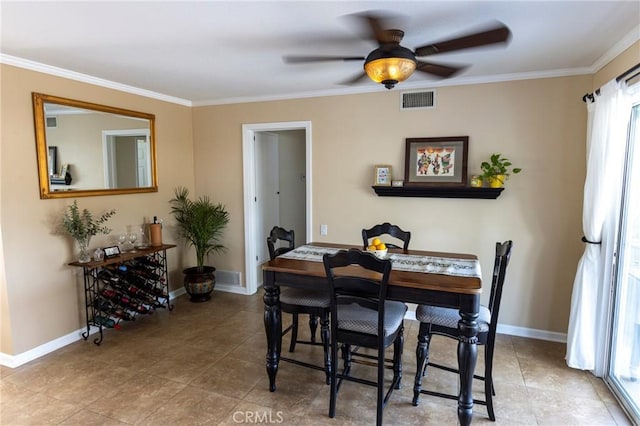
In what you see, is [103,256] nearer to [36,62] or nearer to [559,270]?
[36,62]

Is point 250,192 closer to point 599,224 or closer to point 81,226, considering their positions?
point 81,226

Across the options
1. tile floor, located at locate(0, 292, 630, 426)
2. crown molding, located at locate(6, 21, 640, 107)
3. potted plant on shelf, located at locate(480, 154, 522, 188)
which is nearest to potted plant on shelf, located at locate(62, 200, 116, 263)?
tile floor, located at locate(0, 292, 630, 426)

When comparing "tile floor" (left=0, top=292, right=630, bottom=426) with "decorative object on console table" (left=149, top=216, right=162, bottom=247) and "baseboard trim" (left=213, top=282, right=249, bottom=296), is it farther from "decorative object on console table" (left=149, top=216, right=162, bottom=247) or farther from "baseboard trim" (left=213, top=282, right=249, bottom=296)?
"baseboard trim" (left=213, top=282, right=249, bottom=296)

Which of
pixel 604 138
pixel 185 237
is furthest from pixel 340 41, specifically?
pixel 185 237

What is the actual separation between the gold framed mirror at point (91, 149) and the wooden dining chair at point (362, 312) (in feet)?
8.77

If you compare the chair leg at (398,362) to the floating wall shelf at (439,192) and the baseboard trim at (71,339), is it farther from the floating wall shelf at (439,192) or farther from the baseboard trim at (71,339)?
the floating wall shelf at (439,192)

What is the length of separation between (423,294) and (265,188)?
3459mm

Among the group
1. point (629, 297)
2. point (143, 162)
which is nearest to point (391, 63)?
point (629, 297)

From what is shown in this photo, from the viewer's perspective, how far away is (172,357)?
3.17 meters

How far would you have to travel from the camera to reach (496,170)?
134 inches

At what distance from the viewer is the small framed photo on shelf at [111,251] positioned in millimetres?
3519

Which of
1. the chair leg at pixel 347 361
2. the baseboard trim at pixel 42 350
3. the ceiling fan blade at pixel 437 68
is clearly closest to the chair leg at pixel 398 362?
the chair leg at pixel 347 361

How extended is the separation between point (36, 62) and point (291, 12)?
7.75 feet

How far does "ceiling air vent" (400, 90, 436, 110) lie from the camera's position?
368 cm
